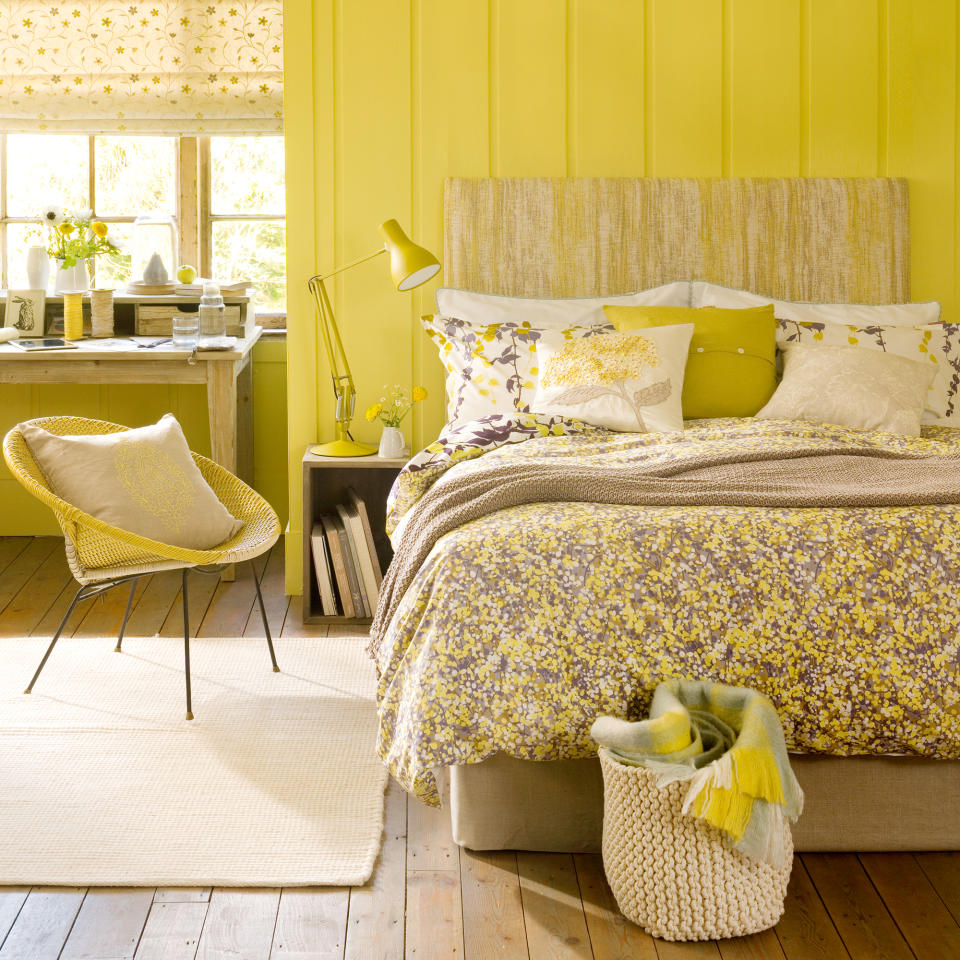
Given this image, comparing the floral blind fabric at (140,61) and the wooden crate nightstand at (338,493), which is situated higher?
the floral blind fabric at (140,61)

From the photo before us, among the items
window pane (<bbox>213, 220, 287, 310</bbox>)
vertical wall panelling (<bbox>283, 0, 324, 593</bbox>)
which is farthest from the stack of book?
window pane (<bbox>213, 220, 287, 310</bbox>)

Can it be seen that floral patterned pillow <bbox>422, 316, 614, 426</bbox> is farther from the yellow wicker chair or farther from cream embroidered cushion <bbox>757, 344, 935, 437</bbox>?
the yellow wicker chair

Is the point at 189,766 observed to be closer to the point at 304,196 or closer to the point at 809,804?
the point at 809,804

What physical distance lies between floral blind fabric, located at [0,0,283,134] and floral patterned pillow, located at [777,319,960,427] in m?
2.16

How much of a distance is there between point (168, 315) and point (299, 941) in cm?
274

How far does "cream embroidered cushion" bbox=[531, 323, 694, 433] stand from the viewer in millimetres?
3123

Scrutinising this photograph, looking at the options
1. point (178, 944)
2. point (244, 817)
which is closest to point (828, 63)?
point (244, 817)

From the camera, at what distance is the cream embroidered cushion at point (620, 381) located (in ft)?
10.2

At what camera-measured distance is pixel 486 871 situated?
211cm

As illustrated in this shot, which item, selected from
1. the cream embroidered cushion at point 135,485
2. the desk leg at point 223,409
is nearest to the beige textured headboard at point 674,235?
the desk leg at point 223,409

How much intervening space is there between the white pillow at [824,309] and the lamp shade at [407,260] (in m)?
0.94

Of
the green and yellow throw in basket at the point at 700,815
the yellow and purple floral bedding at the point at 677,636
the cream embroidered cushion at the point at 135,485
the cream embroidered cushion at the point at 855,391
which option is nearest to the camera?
the green and yellow throw in basket at the point at 700,815

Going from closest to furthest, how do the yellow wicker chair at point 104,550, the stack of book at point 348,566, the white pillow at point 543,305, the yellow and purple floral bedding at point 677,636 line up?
1. the yellow and purple floral bedding at point 677,636
2. the yellow wicker chair at point 104,550
3. the stack of book at point 348,566
4. the white pillow at point 543,305

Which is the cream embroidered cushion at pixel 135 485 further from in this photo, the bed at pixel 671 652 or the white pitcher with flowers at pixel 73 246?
the white pitcher with flowers at pixel 73 246
